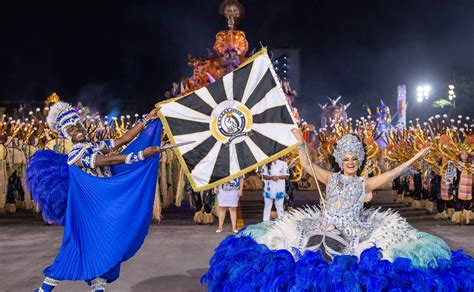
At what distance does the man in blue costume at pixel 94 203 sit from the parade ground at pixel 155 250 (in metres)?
1.60

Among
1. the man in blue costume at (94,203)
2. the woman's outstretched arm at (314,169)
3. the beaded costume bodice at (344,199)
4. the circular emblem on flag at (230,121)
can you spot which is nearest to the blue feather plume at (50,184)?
the man in blue costume at (94,203)

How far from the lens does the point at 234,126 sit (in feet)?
17.8

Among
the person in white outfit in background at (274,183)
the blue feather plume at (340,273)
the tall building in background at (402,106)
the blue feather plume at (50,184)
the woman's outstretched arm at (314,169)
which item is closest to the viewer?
the blue feather plume at (340,273)

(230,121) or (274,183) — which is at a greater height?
(230,121)

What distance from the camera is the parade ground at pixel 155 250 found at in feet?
22.3

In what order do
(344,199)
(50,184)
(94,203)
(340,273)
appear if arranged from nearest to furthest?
(340,273) < (344,199) < (94,203) < (50,184)

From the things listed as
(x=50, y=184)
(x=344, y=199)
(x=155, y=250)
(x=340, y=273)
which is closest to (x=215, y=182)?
(x=344, y=199)

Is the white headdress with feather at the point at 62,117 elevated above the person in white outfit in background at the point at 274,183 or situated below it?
above

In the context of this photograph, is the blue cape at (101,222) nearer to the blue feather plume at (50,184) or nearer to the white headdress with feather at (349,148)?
the blue feather plume at (50,184)

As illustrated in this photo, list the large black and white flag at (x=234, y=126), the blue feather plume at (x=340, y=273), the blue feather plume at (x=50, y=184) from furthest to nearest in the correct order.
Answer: the large black and white flag at (x=234, y=126), the blue feather plume at (x=50, y=184), the blue feather plume at (x=340, y=273)

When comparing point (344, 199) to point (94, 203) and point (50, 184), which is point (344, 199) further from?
point (50, 184)

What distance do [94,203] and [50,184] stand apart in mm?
499

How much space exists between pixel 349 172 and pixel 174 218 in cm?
915

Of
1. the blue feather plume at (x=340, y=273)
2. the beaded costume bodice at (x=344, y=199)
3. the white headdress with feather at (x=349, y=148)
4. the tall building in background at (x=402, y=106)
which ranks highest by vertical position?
the tall building in background at (x=402, y=106)
